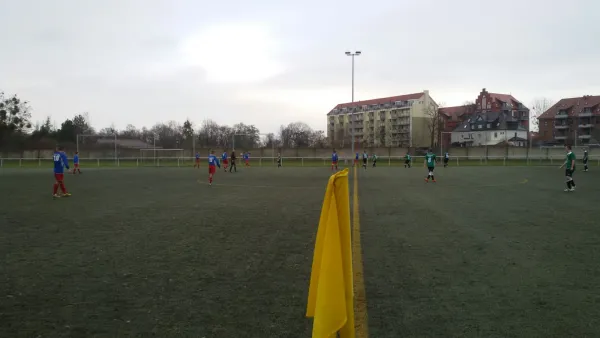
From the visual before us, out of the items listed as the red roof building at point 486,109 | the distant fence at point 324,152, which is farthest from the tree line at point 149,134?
the red roof building at point 486,109

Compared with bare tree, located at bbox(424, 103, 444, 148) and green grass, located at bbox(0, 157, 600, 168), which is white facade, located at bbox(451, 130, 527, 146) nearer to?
bare tree, located at bbox(424, 103, 444, 148)

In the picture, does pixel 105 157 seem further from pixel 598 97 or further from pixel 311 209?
pixel 598 97

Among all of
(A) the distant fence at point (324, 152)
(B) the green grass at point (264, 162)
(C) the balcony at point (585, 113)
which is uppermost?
(C) the balcony at point (585, 113)

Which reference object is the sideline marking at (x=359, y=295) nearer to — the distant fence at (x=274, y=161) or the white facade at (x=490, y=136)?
the distant fence at (x=274, y=161)

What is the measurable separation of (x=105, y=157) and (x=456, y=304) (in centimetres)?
5607

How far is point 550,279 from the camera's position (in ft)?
16.1

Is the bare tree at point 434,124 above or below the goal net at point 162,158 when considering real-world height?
above

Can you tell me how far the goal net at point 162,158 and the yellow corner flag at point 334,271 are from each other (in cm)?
4732

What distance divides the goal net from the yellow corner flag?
47.3 metres

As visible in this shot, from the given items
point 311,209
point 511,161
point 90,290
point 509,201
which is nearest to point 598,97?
point 511,161

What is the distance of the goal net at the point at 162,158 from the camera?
161 ft

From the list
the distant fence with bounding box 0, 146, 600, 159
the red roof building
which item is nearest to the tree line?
the distant fence with bounding box 0, 146, 600, 159

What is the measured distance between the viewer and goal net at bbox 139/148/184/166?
161 ft

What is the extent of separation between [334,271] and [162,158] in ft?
163
